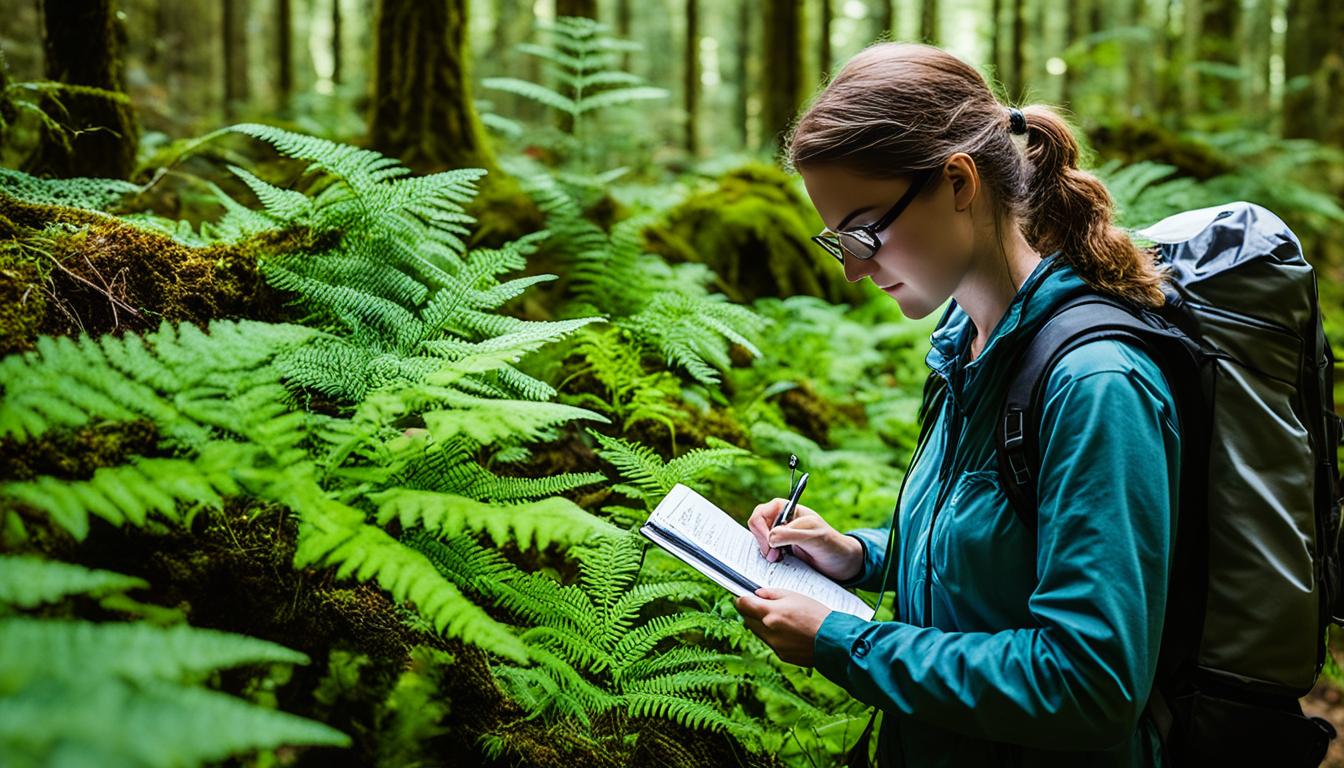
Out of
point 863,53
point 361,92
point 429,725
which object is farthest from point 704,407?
point 361,92

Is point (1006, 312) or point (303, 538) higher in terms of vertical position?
point (1006, 312)

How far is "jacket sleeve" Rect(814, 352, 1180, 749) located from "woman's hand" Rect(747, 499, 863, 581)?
2.43ft

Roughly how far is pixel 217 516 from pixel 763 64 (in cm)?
1001

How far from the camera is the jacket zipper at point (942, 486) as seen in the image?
74.9 inches

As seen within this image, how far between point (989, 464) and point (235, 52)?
18907 millimetres

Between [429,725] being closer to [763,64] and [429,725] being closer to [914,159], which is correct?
[914,159]

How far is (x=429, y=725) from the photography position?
1765 mm

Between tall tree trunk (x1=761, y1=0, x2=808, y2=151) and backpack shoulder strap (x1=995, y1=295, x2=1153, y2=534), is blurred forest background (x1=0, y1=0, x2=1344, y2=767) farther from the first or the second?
tall tree trunk (x1=761, y1=0, x2=808, y2=151)

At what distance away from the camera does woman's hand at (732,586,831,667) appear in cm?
188

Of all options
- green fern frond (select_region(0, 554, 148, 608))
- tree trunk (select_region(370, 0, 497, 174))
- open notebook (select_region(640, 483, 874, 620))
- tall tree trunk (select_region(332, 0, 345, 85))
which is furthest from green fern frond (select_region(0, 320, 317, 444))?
tall tree trunk (select_region(332, 0, 345, 85))

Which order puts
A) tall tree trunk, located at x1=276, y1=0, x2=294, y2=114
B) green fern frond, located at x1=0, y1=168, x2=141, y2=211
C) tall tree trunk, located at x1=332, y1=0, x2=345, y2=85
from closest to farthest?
green fern frond, located at x1=0, y1=168, x2=141, y2=211 → tall tree trunk, located at x1=276, y1=0, x2=294, y2=114 → tall tree trunk, located at x1=332, y1=0, x2=345, y2=85

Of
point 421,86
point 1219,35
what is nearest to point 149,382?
point 421,86

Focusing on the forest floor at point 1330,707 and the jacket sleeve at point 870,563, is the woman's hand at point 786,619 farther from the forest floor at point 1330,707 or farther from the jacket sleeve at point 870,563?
the forest floor at point 1330,707

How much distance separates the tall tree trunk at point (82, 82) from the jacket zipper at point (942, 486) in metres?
3.76
